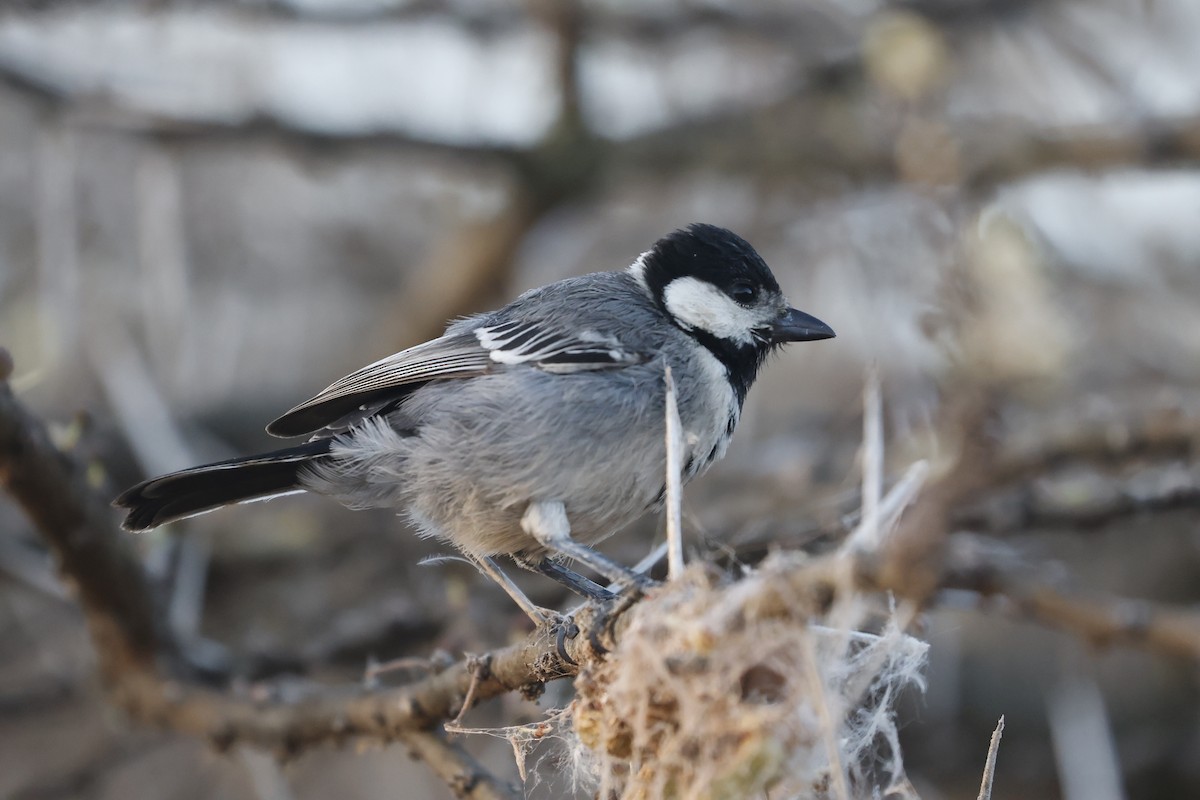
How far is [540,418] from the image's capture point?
3.09 metres

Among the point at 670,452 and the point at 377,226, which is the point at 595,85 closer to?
the point at 377,226

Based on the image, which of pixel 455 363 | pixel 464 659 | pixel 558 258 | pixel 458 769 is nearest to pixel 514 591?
pixel 464 659

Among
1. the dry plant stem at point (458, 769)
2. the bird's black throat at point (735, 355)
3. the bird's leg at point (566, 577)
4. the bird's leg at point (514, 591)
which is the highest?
the bird's black throat at point (735, 355)

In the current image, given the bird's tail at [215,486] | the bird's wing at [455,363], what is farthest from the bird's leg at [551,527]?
the bird's tail at [215,486]

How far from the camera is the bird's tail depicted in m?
3.11

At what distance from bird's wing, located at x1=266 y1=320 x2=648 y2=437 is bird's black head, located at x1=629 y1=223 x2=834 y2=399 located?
1.18 ft

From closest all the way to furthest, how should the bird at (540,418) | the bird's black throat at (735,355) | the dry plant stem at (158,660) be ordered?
the dry plant stem at (158,660) < the bird at (540,418) < the bird's black throat at (735,355)

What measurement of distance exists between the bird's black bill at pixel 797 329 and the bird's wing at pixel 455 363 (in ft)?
1.68

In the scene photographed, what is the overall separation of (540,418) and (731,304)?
0.78m

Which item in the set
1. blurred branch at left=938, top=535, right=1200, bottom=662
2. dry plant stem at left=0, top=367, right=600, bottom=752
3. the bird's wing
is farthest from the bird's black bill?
blurred branch at left=938, top=535, right=1200, bottom=662

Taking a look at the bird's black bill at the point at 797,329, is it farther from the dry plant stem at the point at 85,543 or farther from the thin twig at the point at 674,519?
the dry plant stem at the point at 85,543

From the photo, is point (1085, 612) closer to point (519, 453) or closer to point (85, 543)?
point (519, 453)

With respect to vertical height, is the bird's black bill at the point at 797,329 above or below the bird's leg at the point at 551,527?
above

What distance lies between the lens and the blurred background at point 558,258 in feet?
14.3
